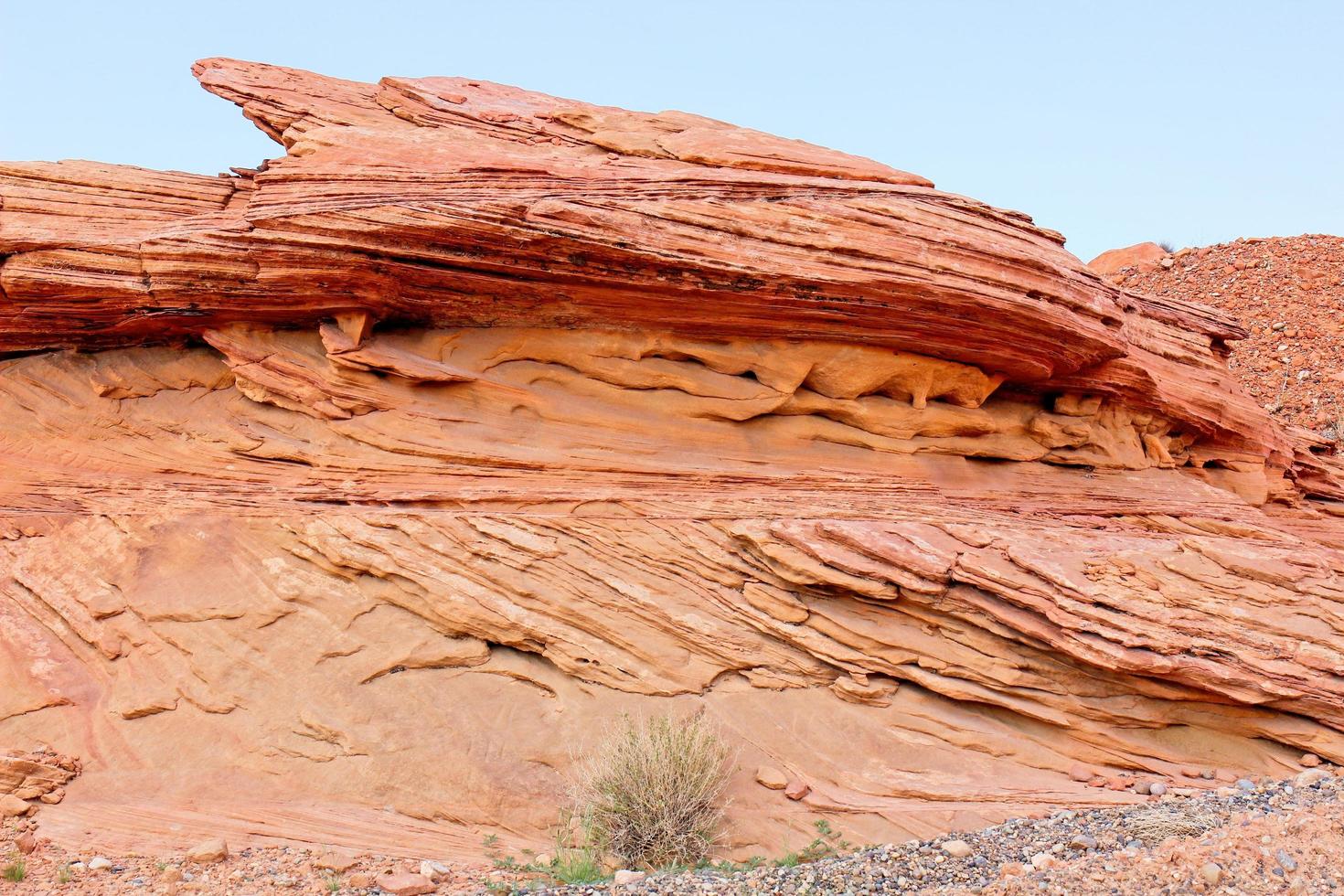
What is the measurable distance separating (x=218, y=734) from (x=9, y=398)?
16.4ft

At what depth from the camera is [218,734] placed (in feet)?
31.8

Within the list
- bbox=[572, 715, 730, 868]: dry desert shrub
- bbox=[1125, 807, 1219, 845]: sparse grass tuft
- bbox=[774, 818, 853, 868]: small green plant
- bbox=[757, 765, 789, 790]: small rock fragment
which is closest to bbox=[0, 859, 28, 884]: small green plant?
bbox=[572, 715, 730, 868]: dry desert shrub

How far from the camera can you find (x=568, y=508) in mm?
10633

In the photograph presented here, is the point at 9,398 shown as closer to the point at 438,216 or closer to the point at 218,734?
the point at 218,734

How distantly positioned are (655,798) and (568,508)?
316 cm

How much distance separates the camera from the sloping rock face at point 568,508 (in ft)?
31.5

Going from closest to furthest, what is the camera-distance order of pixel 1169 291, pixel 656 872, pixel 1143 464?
pixel 656 872
pixel 1143 464
pixel 1169 291

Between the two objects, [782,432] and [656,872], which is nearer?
[656,872]

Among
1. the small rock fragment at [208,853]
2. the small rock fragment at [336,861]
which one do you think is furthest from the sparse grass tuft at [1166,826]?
the small rock fragment at [208,853]

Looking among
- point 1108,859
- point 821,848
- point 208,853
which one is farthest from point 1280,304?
point 208,853

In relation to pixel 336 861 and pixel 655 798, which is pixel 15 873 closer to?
pixel 336 861

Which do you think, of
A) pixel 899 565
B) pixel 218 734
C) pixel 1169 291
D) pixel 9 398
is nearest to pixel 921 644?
pixel 899 565

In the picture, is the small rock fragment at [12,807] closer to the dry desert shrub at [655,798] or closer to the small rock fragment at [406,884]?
the small rock fragment at [406,884]

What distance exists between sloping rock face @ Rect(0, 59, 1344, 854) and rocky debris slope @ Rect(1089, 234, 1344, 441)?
389 inches
